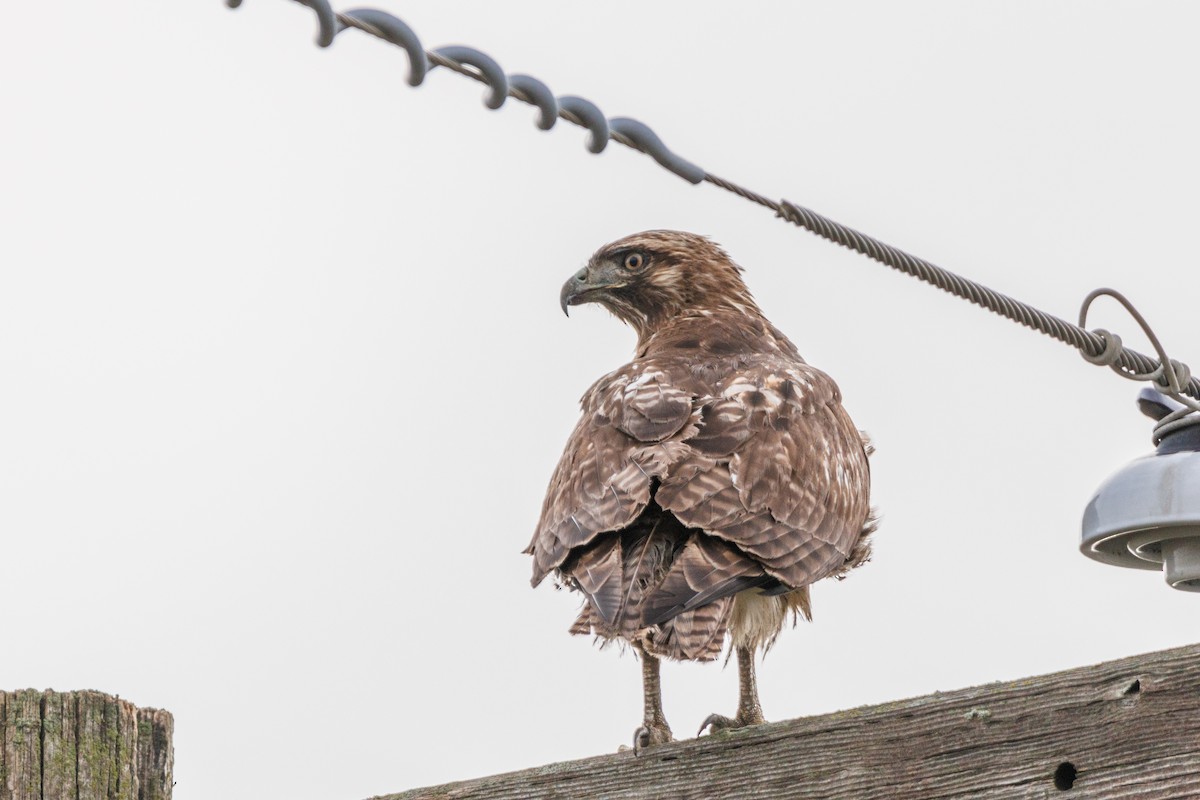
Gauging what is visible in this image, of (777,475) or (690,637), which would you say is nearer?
(690,637)

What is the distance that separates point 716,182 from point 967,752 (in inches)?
56.7

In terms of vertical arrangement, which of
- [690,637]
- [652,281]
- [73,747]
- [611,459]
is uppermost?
[652,281]

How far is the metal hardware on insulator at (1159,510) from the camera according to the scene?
12.3 feet

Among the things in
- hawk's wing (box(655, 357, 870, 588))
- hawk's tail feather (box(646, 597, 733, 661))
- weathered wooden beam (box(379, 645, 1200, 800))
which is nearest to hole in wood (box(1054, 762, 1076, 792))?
weathered wooden beam (box(379, 645, 1200, 800))

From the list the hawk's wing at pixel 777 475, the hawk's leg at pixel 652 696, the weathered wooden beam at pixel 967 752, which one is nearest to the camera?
the weathered wooden beam at pixel 967 752

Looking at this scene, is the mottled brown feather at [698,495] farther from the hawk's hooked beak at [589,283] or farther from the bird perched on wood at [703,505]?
the hawk's hooked beak at [589,283]

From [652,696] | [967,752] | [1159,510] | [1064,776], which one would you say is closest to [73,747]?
[967,752]

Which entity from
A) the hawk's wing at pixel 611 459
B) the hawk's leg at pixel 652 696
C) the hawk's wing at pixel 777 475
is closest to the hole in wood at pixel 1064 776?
the hawk's wing at pixel 777 475

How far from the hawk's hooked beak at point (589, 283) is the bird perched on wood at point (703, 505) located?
960mm

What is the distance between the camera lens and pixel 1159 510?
12.3 ft

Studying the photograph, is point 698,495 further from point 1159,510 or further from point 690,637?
point 1159,510

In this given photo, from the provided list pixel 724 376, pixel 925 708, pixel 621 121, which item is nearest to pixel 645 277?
pixel 724 376

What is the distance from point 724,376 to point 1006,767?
328cm

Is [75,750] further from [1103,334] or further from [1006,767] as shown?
[1103,334]
